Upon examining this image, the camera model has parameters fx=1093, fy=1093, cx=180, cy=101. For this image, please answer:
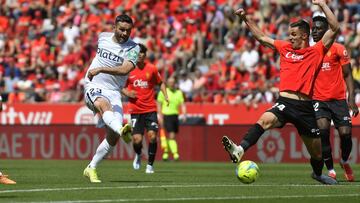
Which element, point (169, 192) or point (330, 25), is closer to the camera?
point (169, 192)

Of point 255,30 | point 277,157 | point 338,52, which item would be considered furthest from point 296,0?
point 255,30

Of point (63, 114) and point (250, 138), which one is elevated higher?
point (250, 138)

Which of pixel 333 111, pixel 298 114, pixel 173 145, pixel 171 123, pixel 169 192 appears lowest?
pixel 173 145

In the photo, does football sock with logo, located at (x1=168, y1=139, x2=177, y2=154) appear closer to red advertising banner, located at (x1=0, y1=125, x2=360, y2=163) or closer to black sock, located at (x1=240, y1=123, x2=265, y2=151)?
red advertising banner, located at (x1=0, y1=125, x2=360, y2=163)

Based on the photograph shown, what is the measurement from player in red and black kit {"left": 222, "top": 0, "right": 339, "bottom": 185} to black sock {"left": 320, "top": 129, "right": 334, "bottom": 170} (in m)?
1.57

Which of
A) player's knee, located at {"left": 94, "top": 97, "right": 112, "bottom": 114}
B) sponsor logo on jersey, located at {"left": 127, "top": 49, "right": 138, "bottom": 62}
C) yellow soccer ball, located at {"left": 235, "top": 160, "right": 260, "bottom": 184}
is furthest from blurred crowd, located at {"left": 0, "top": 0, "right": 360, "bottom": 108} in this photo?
yellow soccer ball, located at {"left": 235, "top": 160, "right": 260, "bottom": 184}

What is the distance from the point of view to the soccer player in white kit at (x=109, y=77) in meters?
16.2

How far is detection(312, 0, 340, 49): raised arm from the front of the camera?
15055mm

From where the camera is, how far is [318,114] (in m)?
17.5

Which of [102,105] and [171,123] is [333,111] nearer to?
[102,105]

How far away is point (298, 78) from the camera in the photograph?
15.4 m

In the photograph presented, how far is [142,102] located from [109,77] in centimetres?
599

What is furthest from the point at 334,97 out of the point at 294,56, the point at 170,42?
the point at 170,42

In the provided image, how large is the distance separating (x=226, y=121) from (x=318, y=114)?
14.8m
